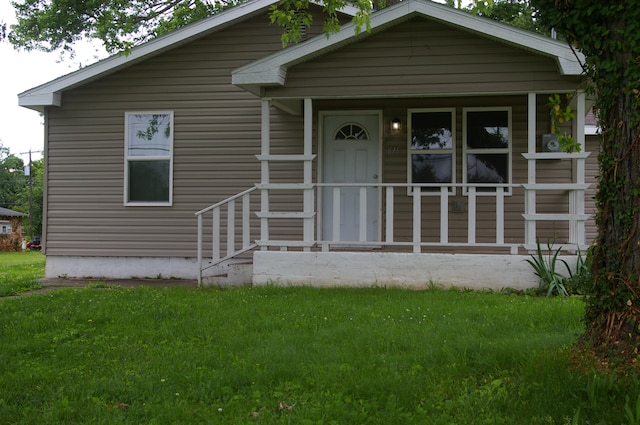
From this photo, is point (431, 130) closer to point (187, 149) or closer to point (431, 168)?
point (431, 168)

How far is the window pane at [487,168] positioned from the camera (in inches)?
359

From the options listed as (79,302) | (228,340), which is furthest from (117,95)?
(228,340)

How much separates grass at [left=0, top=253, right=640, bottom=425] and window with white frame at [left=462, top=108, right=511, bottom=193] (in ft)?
10.3

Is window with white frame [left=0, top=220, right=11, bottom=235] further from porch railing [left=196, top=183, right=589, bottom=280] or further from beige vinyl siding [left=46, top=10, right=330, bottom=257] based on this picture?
porch railing [left=196, top=183, right=589, bottom=280]

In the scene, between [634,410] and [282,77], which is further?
[282,77]

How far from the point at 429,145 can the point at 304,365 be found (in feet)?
19.2

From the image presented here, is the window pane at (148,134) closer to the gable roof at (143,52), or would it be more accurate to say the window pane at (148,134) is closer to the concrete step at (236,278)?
the gable roof at (143,52)

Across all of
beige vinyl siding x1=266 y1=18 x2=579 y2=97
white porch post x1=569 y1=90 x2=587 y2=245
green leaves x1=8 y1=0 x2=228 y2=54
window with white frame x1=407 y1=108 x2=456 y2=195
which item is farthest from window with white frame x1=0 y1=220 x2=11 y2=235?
white porch post x1=569 y1=90 x2=587 y2=245

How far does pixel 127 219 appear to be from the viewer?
10070mm

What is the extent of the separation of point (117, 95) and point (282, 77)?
363 centimetres

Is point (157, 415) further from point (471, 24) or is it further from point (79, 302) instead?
point (471, 24)

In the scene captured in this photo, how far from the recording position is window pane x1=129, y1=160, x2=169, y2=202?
395 inches

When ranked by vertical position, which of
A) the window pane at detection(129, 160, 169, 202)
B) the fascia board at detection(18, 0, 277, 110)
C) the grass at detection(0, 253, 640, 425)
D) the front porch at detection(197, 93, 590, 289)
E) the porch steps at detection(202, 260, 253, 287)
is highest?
the fascia board at detection(18, 0, 277, 110)

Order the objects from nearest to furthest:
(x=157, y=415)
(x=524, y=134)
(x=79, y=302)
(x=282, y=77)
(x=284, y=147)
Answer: (x=157, y=415), (x=79, y=302), (x=282, y=77), (x=524, y=134), (x=284, y=147)
